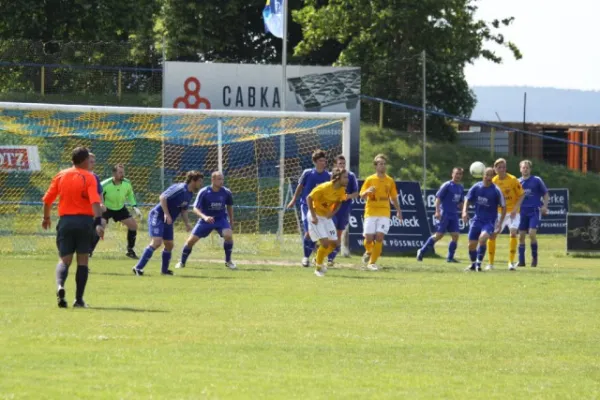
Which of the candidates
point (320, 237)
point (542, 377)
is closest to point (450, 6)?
point (320, 237)

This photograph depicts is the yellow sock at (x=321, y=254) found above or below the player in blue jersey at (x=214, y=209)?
below

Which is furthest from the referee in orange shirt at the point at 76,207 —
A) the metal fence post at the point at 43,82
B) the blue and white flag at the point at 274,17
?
the metal fence post at the point at 43,82

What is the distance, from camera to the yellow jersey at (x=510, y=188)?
2432 centimetres

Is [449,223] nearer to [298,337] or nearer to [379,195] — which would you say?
[379,195]

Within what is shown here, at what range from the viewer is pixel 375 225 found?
23.0m

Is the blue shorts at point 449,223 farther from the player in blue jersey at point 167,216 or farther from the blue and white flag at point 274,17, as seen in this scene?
the blue and white flag at point 274,17

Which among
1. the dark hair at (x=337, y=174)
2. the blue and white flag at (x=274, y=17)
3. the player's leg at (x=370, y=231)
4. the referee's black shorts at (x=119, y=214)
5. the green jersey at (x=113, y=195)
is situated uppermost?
the blue and white flag at (x=274, y=17)

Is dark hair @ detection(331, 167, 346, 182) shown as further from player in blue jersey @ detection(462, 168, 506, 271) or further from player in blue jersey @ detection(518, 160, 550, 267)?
player in blue jersey @ detection(518, 160, 550, 267)

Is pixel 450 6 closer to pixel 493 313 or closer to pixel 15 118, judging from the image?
pixel 15 118

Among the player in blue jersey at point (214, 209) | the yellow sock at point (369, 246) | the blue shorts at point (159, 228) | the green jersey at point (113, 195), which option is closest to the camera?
the blue shorts at point (159, 228)

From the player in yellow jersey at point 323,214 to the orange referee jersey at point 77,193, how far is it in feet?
22.9

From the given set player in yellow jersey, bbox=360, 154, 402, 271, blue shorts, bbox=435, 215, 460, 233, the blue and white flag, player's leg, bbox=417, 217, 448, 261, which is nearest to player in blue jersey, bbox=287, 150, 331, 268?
player in yellow jersey, bbox=360, 154, 402, 271

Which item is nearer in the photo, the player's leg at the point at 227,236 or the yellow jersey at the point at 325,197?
the yellow jersey at the point at 325,197

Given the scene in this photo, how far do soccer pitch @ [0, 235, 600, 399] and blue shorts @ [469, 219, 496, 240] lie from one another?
2.21 m
